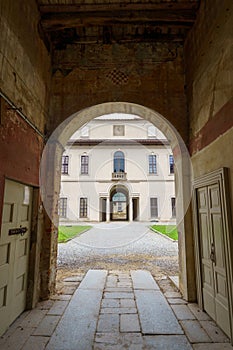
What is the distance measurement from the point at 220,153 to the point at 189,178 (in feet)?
3.86

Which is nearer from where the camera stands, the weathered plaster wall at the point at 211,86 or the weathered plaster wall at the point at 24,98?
the weathered plaster wall at the point at 24,98

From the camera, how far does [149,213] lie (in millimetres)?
21375

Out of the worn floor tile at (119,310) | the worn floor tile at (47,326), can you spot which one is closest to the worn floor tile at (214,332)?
the worn floor tile at (119,310)

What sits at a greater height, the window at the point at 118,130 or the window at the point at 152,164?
the window at the point at 118,130

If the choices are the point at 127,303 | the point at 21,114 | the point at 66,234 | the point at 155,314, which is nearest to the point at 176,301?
the point at 155,314

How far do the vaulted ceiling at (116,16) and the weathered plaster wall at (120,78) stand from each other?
32cm

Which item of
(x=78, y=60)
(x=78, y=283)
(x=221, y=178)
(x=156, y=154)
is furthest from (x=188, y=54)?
(x=156, y=154)

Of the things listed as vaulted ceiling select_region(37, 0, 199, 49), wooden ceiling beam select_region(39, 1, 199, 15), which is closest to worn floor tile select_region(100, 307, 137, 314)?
vaulted ceiling select_region(37, 0, 199, 49)

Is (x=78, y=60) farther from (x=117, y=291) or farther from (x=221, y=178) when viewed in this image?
(x=117, y=291)

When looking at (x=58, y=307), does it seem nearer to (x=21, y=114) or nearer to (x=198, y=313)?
(x=198, y=313)

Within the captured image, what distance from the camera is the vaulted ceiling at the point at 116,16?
12.3 feet

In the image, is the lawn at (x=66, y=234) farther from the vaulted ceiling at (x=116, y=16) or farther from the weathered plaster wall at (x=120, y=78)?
the vaulted ceiling at (x=116, y=16)

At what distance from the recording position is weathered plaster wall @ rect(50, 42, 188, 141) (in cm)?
423

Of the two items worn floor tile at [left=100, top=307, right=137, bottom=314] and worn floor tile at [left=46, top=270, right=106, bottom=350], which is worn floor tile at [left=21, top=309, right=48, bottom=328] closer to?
worn floor tile at [left=46, top=270, right=106, bottom=350]
